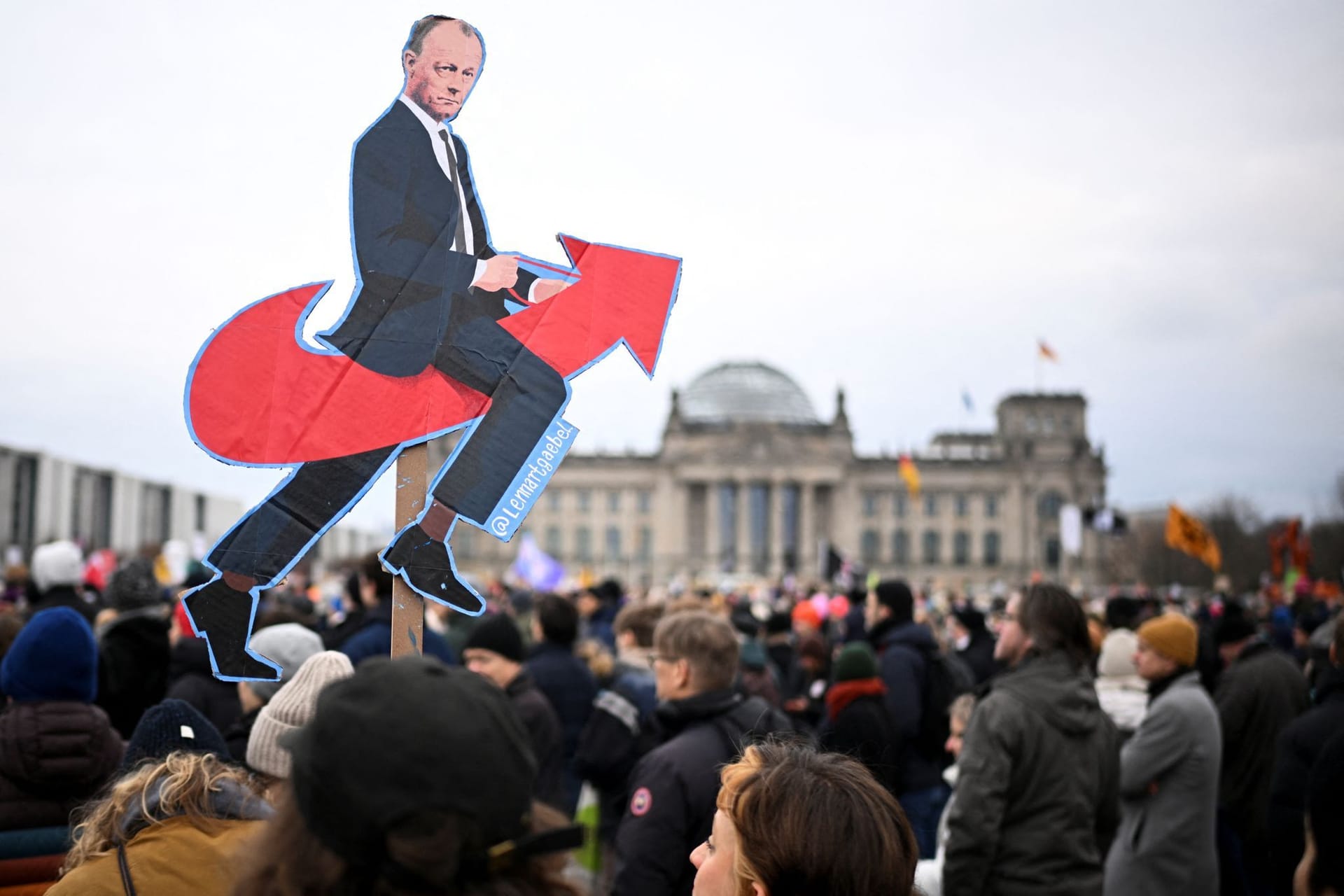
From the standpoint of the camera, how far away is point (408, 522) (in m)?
3.20

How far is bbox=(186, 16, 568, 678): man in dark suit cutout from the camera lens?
3174 millimetres

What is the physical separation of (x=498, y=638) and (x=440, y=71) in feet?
11.5

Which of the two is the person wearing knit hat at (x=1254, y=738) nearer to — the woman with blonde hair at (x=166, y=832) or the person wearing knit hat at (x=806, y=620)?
the person wearing knit hat at (x=806, y=620)

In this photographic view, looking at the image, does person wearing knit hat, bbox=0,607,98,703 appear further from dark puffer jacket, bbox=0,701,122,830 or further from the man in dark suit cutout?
the man in dark suit cutout

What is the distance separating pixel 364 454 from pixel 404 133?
949 millimetres

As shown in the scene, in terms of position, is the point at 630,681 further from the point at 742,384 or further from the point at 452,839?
the point at 742,384

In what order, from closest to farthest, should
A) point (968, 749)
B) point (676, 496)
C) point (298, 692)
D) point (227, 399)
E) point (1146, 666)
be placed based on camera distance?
point (298, 692) → point (227, 399) → point (968, 749) → point (1146, 666) → point (676, 496)

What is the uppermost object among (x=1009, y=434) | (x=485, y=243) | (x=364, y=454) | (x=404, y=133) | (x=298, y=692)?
(x=1009, y=434)

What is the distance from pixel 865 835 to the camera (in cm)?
229

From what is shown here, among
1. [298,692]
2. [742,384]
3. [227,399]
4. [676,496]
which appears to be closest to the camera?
[298,692]

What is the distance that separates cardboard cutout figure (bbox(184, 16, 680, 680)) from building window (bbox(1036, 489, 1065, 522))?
3204 inches

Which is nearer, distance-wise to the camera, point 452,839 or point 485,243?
point 452,839

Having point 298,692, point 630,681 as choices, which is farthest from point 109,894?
point 630,681

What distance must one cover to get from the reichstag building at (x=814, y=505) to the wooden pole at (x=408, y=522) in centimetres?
7535
